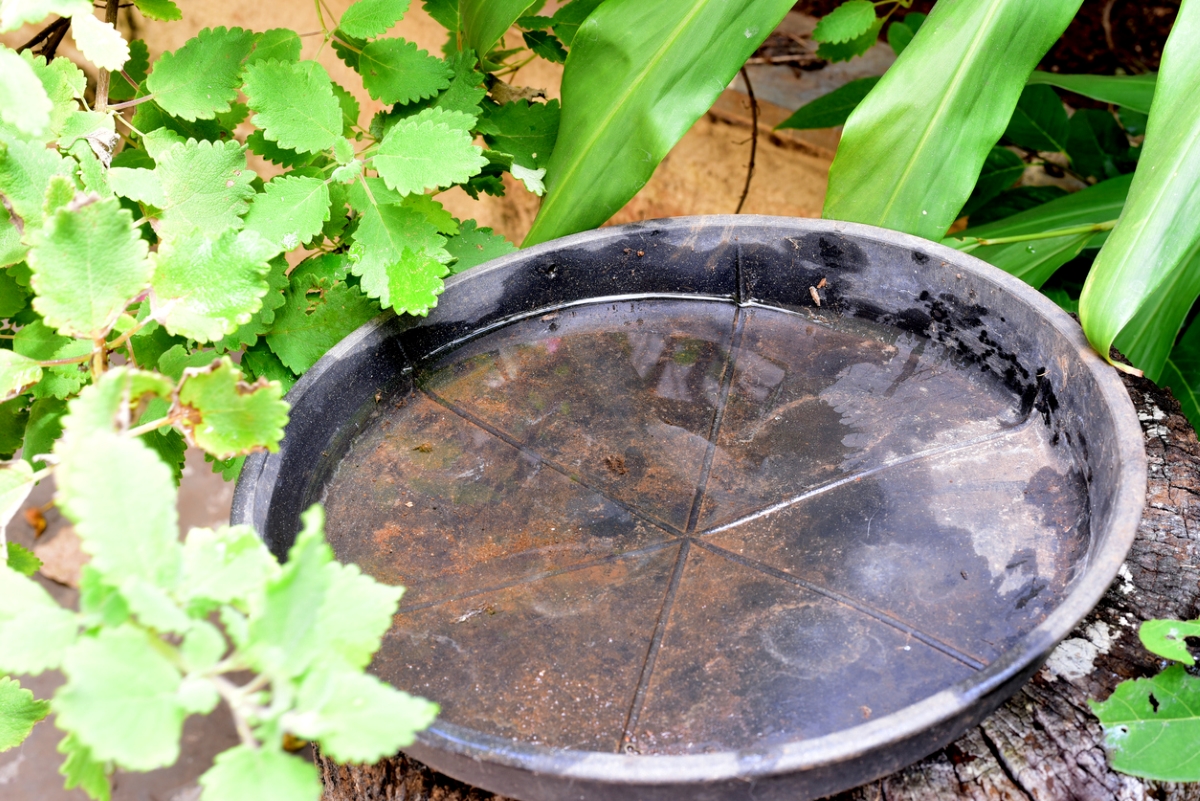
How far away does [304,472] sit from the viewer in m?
0.89

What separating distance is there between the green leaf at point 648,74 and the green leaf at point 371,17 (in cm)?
23

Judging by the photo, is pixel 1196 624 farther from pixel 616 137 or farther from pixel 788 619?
pixel 616 137

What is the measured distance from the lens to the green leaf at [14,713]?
2.40 feet

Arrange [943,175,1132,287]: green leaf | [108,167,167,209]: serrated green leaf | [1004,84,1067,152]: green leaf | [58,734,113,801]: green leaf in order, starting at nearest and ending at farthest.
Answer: [58,734,113,801]: green leaf
[108,167,167,209]: serrated green leaf
[943,175,1132,287]: green leaf
[1004,84,1067,152]: green leaf

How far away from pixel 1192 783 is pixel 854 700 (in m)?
0.31

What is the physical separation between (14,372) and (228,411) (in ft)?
0.78

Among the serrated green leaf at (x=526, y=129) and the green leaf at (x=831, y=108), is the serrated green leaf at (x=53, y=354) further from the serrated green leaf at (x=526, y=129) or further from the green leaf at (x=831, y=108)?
the green leaf at (x=831, y=108)

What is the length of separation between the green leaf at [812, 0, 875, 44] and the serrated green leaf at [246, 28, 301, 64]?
0.82 m

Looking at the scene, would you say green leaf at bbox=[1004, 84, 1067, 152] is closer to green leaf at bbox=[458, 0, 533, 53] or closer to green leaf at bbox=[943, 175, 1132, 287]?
green leaf at bbox=[943, 175, 1132, 287]

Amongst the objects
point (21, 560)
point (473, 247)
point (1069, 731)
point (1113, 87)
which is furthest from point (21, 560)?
point (1113, 87)

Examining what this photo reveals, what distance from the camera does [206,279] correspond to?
2.40 feet

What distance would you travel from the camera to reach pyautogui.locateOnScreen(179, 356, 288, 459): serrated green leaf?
631 mm

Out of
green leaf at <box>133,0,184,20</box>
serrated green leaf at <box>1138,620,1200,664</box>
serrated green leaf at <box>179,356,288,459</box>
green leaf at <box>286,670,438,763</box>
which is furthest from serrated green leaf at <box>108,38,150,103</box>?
serrated green leaf at <box>1138,620,1200,664</box>

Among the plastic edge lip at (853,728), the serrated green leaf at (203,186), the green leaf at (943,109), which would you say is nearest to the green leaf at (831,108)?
the green leaf at (943,109)
